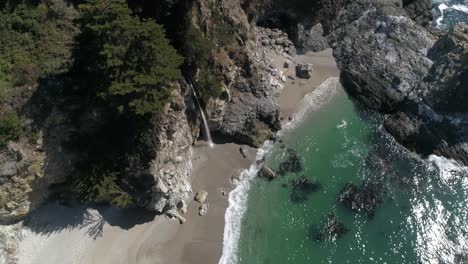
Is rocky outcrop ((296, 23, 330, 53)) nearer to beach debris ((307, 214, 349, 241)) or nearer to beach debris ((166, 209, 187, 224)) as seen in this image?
beach debris ((307, 214, 349, 241))

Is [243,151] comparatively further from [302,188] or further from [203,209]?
[203,209]

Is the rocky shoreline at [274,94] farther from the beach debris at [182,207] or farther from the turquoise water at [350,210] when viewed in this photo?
the turquoise water at [350,210]

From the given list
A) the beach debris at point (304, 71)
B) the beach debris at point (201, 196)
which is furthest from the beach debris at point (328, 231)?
the beach debris at point (304, 71)

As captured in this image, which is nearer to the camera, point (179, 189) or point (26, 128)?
point (26, 128)

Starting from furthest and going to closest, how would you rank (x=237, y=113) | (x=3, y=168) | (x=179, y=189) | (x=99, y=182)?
(x=237, y=113), (x=179, y=189), (x=99, y=182), (x=3, y=168)

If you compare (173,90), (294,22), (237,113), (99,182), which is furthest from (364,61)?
(99,182)

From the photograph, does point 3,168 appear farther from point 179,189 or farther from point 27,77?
point 179,189

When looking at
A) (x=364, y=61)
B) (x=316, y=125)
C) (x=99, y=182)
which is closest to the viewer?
(x=99, y=182)
